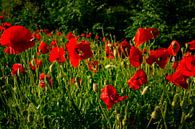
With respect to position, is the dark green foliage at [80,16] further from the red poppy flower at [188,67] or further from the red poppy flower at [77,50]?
the red poppy flower at [188,67]

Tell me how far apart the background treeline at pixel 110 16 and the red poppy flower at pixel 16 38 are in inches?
154

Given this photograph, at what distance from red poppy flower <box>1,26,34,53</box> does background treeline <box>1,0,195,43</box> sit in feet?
12.8

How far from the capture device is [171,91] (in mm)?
2545

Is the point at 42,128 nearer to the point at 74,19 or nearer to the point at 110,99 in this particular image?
the point at 110,99

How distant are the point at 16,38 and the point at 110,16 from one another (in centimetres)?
568

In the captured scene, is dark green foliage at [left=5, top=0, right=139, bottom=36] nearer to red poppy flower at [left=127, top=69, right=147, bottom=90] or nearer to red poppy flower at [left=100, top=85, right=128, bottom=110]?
red poppy flower at [left=127, top=69, right=147, bottom=90]

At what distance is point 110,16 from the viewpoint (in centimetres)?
764

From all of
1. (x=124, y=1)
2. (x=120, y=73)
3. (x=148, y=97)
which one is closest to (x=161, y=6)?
(x=124, y=1)

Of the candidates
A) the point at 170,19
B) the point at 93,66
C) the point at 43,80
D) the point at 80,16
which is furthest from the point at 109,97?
the point at 80,16

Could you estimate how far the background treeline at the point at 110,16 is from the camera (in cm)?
606

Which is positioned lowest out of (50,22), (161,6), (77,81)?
(50,22)

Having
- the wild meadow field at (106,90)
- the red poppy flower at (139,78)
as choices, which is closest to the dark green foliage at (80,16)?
the wild meadow field at (106,90)

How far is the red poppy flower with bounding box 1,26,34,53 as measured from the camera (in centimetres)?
204

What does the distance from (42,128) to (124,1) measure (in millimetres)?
6834
